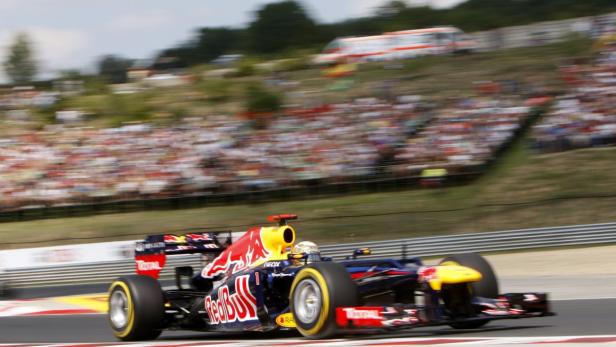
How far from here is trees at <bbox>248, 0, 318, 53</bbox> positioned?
211 feet

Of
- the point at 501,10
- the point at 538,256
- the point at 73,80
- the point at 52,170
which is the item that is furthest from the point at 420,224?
the point at 501,10

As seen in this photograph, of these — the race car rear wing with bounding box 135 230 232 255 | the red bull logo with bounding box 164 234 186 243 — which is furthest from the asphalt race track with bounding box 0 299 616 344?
the red bull logo with bounding box 164 234 186 243

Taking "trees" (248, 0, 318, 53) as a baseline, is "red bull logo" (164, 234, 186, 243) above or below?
below

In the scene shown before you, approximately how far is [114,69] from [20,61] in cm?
1376

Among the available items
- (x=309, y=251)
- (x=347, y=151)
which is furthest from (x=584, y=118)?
(x=309, y=251)

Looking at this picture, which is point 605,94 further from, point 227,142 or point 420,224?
point 227,142

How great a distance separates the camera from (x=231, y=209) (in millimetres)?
24281

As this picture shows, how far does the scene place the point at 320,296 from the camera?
22.0 ft

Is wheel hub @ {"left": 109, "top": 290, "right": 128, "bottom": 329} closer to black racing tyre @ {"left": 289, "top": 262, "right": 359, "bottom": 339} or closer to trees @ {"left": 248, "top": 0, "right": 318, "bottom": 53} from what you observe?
black racing tyre @ {"left": 289, "top": 262, "right": 359, "bottom": 339}

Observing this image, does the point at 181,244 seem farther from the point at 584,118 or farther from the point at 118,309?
the point at 584,118

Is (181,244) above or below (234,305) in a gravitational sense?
above

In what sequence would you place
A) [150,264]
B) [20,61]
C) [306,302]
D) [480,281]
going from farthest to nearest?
[20,61] → [150,264] → [480,281] → [306,302]

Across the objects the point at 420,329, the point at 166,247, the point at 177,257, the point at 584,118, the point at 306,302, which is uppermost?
the point at 584,118

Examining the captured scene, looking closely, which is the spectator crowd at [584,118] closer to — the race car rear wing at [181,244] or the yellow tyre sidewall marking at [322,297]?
the race car rear wing at [181,244]
